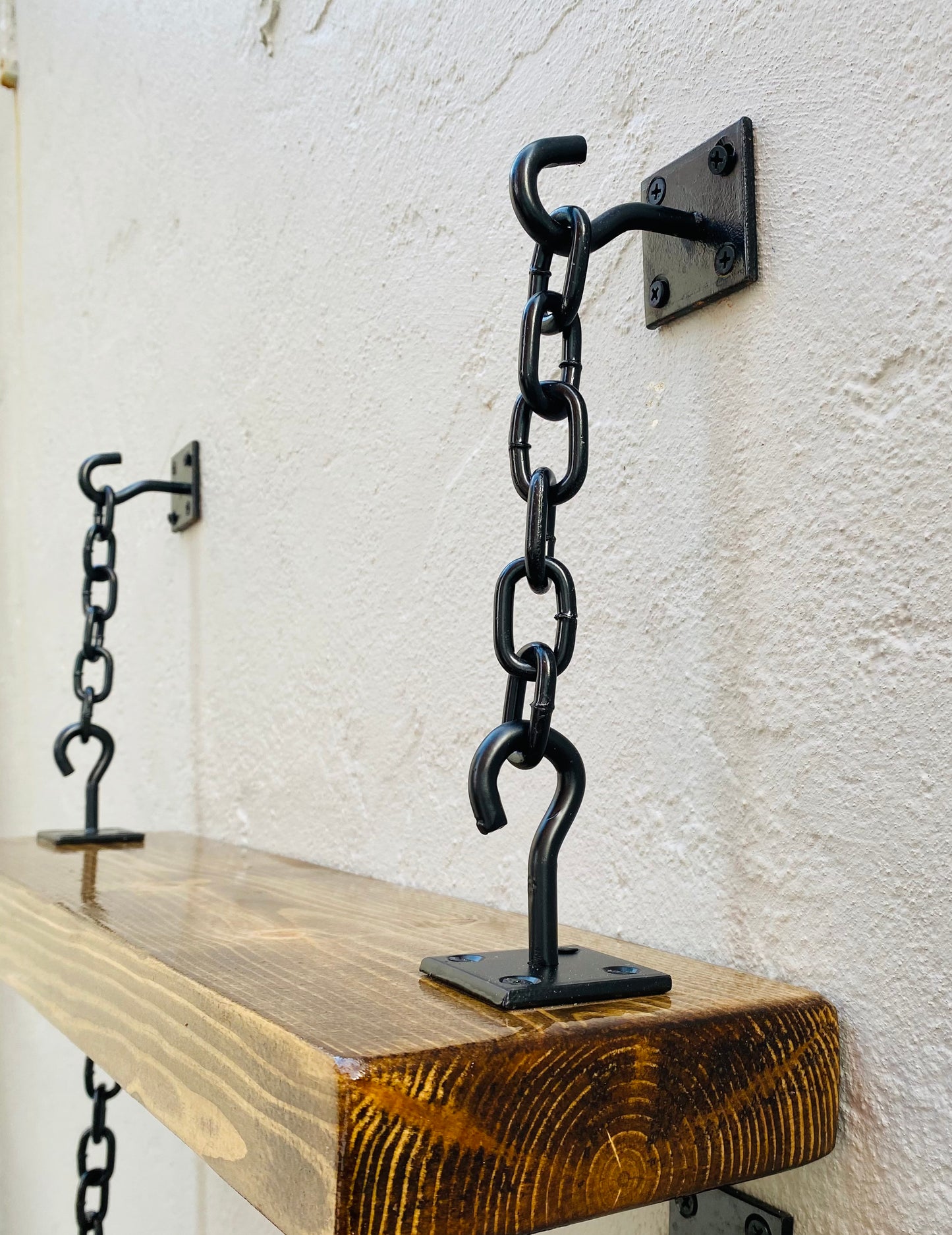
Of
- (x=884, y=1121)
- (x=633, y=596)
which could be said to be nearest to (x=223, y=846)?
(x=633, y=596)

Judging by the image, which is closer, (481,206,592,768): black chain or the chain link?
(481,206,592,768): black chain

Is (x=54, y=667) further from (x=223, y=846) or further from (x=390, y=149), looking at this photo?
(x=390, y=149)

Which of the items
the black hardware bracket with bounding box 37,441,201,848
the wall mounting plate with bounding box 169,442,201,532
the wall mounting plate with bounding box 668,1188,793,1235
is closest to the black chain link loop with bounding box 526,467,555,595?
the wall mounting plate with bounding box 668,1188,793,1235

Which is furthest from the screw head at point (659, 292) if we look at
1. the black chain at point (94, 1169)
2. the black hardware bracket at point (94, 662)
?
the black chain at point (94, 1169)

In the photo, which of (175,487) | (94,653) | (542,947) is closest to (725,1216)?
(542,947)

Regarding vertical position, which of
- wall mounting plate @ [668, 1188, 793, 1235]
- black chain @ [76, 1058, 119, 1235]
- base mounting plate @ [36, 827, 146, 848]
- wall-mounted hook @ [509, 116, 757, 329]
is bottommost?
black chain @ [76, 1058, 119, 1235]

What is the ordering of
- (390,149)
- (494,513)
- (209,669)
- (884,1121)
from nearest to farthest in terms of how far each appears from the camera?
(884,1121) < (494,513) < (390,149) < (209,669)

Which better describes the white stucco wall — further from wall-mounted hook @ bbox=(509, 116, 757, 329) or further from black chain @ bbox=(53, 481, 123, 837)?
black chain @ bbox=(53, 481, 123, 837)

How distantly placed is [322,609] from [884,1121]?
1.91 ft

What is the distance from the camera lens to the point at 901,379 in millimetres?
436

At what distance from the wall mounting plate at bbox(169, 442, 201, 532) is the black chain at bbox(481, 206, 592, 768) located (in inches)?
31.2

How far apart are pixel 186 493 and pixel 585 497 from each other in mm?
670

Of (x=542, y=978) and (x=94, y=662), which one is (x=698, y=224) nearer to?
(x=542, y=978)

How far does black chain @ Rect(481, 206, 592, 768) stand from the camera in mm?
402
